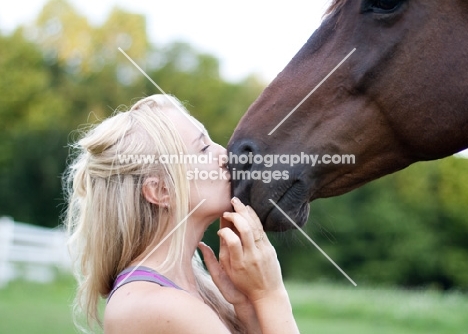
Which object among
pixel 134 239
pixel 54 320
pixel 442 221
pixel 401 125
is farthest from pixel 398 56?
pixel 442 221

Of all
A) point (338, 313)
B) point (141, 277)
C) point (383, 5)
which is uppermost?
point (383, 5)

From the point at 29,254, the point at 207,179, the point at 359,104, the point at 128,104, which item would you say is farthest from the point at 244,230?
the point at 128,104

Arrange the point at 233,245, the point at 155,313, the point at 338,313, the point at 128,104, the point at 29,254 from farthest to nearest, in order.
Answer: the point at 128,104 < the point at 29,254 < the point at 338,313 < the point at 233,245 < the point at 155,313

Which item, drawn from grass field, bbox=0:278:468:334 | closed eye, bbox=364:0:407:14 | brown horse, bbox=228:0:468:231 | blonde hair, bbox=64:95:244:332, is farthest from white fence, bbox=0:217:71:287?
closed eye, bbox=364:0:407:14

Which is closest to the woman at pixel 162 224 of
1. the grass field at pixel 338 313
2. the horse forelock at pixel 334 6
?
the horse forelock at pixel 334 6

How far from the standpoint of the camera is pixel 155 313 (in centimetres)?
220

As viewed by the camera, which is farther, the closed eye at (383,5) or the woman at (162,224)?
the closed eye at (383,5)

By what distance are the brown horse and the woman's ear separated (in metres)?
0.27

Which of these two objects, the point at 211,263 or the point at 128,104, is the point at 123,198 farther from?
the point at 128,104

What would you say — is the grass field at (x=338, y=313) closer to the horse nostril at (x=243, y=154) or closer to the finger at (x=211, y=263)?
the finger at (x=211, y=263)

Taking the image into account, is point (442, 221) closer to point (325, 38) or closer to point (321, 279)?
point (321, 279)

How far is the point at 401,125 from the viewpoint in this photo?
2.56 m

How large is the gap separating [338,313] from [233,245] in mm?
8976

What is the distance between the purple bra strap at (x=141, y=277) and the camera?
233 cm
